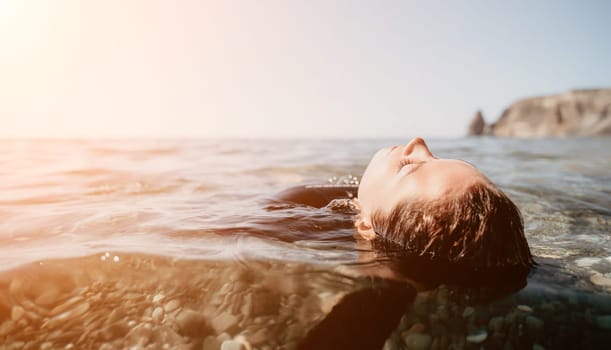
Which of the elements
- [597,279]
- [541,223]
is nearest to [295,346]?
[597,279]

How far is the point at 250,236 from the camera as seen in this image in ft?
8.53

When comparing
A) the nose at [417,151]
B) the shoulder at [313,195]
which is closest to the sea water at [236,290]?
the nose at [417,151]

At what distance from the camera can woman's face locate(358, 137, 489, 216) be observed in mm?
2277

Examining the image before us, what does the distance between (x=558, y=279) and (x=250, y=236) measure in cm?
187

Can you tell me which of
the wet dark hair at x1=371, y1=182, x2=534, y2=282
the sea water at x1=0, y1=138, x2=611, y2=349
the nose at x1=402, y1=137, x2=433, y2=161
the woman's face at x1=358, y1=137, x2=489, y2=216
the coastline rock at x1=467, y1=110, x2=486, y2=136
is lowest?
the sea water at x1=0, y1=138, x2=611, y2=349

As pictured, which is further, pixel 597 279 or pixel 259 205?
pixel 259 205

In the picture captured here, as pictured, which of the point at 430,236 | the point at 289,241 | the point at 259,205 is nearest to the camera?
the point at 430,236

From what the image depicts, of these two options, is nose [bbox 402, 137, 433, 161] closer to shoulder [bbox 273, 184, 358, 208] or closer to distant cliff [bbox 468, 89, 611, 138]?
shoulder [bbox 273, 184, 358, 208]

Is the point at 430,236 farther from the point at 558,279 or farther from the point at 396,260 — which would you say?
the point at 558,279

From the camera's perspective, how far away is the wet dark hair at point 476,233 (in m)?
2.12

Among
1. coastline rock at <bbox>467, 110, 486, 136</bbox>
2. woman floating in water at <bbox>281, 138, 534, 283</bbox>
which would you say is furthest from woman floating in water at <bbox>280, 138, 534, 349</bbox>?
coastline rock at <bbox>467, 110, 486, 136</bbox>

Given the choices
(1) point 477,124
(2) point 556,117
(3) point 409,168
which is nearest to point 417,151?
(3) point 409,168

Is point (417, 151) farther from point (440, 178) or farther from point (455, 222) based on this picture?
point (455, 222)

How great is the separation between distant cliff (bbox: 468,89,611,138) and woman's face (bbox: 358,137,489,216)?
313ft
